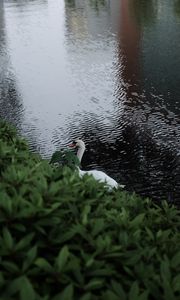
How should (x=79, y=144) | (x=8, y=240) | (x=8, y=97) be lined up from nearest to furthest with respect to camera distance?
(x=8, y=240) → (x=79, y=144) → (x=8, y=97)

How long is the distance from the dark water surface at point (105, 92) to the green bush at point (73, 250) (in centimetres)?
613

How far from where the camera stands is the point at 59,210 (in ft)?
9.30

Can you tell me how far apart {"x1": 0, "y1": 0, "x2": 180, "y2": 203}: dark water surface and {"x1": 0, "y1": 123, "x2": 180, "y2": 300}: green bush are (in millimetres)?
6131

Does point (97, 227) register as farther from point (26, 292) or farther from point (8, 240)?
point (26, 292)

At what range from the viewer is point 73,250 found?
102 inches

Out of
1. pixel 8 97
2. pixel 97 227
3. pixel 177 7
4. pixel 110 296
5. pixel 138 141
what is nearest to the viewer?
pixel 110 296

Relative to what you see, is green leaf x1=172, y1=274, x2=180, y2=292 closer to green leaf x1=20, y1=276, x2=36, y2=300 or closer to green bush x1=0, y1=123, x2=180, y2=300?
green bush x1=0, y1=123, x2=180, y2=300

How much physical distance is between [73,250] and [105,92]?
14296 millimetres

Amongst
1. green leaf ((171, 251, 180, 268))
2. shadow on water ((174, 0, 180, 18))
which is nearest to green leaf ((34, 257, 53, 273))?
green leaf ((171, 251, 180, 268))

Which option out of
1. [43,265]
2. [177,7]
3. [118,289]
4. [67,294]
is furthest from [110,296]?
[177,7]

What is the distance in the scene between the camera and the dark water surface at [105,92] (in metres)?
11.0

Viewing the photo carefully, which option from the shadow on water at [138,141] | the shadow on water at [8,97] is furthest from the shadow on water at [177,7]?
the shadow on water at [138,141]

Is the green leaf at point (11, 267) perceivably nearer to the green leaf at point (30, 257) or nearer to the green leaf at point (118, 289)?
the green leaf at point (30, 257)

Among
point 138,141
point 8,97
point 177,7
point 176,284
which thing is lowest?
point 177,7
